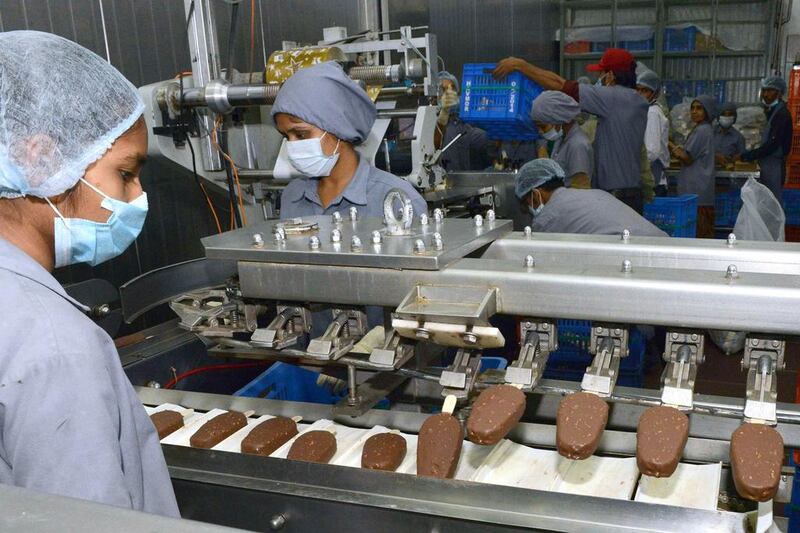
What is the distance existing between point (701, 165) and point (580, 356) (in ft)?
12.5

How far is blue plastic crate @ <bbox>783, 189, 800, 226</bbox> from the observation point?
6570mm

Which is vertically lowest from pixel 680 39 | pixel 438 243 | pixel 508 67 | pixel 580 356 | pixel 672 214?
pixel 580 356

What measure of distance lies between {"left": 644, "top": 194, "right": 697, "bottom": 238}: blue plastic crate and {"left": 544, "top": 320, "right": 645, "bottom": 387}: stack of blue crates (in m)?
1.51

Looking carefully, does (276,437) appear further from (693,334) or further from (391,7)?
(391,7)

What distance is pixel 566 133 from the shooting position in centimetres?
406

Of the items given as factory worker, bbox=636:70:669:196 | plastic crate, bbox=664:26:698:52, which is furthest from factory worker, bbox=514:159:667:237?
plastic crate, bbox=664:26:698:52

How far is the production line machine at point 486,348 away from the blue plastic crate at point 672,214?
10.6 feet

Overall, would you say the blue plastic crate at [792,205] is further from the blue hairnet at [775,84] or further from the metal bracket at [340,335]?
the metal bracket at [340,335]

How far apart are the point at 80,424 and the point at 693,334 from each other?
3.25ft

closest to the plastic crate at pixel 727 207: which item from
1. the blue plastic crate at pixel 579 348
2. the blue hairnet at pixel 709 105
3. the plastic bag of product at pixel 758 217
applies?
the blue hairnet at pixel 709 105

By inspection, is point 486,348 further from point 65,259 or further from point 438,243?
point 65,259

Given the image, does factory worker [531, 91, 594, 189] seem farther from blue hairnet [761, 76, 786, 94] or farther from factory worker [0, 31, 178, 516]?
blue hairnet [761, 76, 786, 94]

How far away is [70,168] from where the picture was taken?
95 centimetres

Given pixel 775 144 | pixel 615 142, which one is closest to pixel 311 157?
pixel 615 142
